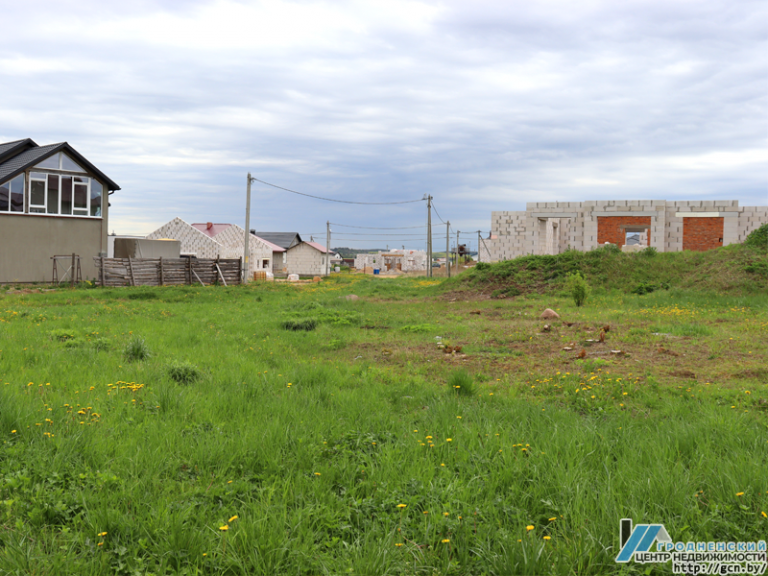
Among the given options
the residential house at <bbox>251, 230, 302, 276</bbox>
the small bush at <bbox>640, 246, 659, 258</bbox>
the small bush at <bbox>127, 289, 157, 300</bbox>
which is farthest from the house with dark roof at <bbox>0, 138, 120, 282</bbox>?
the residential house at <bbox>251, 230, 302, 276</bbox>

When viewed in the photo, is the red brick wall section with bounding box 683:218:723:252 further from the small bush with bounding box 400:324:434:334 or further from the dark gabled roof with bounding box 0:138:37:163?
the dark gabled roof with bounding box 0:138:37:163

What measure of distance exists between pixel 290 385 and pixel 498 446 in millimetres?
3001

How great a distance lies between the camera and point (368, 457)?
Result: 434 cm

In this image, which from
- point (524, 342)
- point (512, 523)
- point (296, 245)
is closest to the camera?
point (512, 523)

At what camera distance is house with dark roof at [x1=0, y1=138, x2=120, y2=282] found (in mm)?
25875

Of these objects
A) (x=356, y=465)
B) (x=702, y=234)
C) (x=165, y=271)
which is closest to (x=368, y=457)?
(x=356, y=465)

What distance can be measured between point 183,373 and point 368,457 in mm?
3762

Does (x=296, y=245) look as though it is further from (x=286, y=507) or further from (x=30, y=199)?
(x=286, y=507)

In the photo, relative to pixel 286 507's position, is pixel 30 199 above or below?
above

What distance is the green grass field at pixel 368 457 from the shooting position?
311cm

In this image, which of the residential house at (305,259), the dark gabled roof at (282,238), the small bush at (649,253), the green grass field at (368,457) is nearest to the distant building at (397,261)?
the residential house at (305,259)

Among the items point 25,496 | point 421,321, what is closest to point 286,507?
point 25,496

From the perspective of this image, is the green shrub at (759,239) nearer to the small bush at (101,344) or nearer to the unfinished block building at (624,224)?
the unfinished block building at (624,224)

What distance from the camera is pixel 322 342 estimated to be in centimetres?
1098
